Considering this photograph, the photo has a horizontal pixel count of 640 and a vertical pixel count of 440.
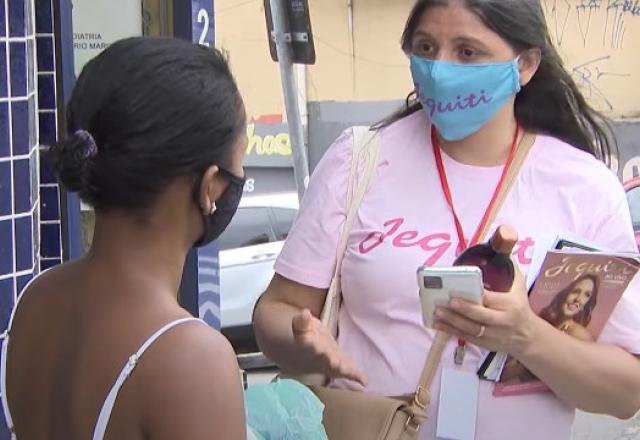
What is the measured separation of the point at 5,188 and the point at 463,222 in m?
1.52

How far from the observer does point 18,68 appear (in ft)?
11.0

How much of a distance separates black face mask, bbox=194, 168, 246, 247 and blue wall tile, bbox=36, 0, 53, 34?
2428mm

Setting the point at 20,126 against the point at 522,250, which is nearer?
the point at 522,250

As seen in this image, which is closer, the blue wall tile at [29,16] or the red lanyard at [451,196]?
the red lanyard at [451,196]

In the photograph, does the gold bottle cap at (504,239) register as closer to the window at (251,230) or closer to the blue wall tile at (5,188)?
the blue wall tile at (5,188)

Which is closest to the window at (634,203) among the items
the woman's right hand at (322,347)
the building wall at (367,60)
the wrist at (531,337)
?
the building wall at (367,60)

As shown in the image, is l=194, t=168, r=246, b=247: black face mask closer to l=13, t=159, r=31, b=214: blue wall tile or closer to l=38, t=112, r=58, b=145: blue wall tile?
l=13, t=159, r=31, b=214: blue wall tile

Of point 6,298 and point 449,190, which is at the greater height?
point 449,190

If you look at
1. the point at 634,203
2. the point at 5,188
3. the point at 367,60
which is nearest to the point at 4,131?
the point at 5,188

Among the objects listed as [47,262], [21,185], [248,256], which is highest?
[21,185]

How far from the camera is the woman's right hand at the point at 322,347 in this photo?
2281mm

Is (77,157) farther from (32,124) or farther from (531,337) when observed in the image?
(32,124)

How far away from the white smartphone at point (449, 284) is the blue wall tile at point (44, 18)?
2.30 meters

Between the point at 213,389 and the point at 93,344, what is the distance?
0.70 ft
